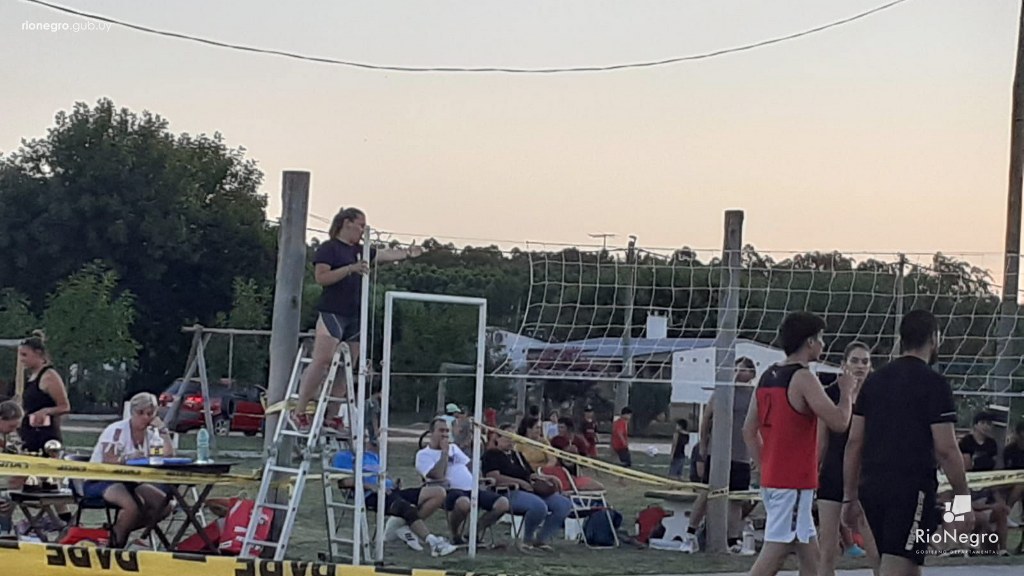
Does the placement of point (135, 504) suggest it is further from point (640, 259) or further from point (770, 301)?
point (770, 301)

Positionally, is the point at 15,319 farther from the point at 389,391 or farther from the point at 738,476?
the point at 389,391

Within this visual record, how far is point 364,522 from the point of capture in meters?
11.0

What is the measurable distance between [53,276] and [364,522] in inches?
1607

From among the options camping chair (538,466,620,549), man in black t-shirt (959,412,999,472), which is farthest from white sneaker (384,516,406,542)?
man in black t-shirt (959,412,999,472)

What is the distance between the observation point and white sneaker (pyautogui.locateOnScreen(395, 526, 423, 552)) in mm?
12234

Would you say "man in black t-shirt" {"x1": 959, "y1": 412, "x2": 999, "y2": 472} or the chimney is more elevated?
the chimney

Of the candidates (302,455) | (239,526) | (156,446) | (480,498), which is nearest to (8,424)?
(156,446)

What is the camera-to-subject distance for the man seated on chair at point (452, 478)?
12586 millimetres

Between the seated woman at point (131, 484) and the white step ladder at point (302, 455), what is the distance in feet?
2.41

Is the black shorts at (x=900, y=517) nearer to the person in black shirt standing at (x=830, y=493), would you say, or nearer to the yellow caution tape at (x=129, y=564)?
the person in black shirt standing at (x=830, y=493)

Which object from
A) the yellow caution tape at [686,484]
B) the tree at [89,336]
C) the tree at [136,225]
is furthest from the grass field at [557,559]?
the tree at [136,225]

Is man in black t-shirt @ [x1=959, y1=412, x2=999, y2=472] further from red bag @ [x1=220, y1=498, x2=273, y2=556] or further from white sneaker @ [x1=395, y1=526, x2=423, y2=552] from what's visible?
red bag @ [x1=220, y1=498, x2=273, y2=556]

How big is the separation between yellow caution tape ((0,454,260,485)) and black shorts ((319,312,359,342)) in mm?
1466

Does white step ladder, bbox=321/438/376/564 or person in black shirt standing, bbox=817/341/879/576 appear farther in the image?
white step ladder, bbox=321/438/376/564
